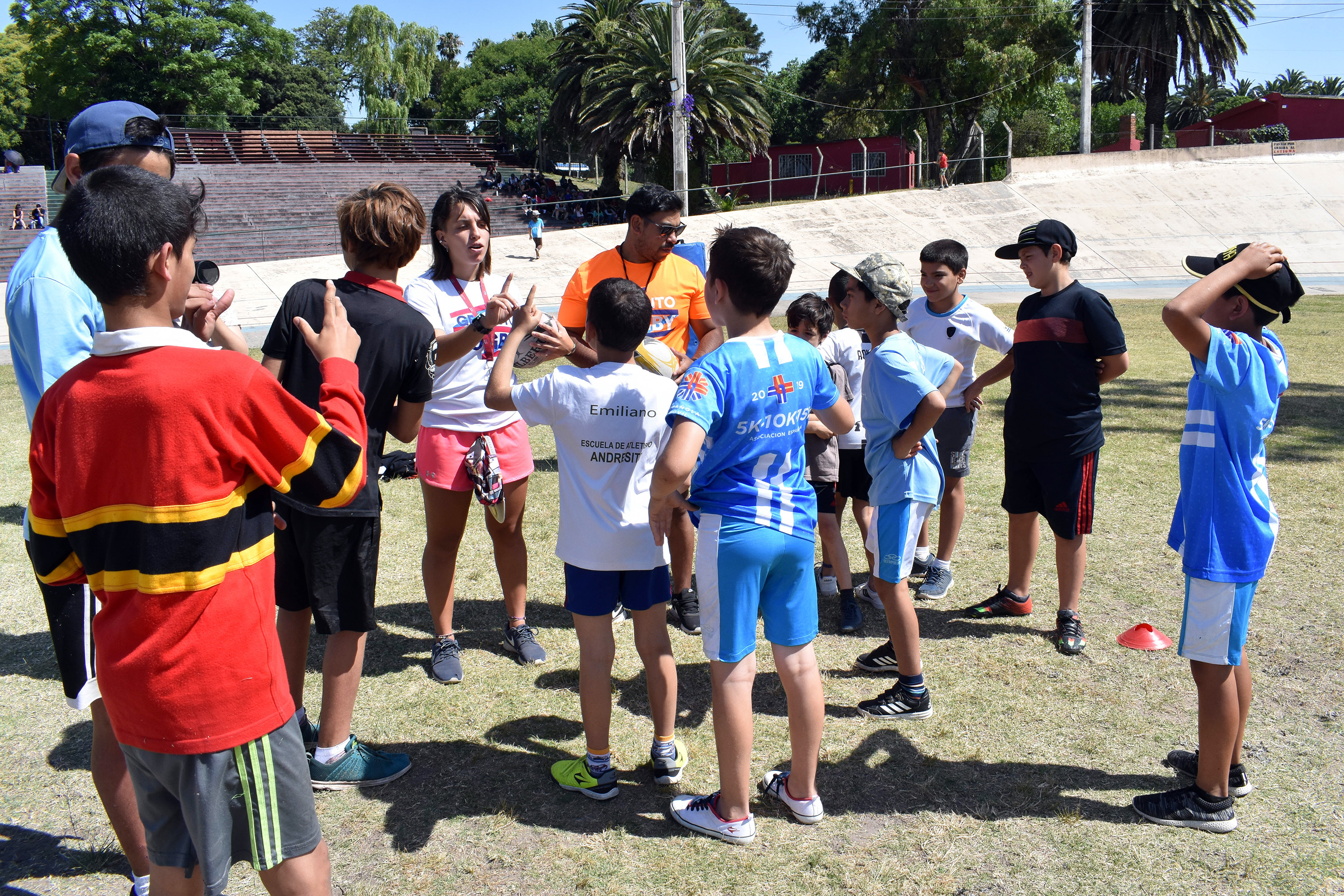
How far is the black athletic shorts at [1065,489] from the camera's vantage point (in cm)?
438

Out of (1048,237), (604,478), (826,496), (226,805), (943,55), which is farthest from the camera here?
(943,55)

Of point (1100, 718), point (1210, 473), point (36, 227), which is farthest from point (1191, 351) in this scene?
point (36, 227)

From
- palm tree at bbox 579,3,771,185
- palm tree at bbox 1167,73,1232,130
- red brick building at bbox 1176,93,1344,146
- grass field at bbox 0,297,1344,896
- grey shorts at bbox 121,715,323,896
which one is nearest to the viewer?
grey shorts at bbox 121,715,323,896

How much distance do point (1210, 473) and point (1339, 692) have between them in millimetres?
1759

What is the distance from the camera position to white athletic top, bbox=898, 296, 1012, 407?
16.2 ft

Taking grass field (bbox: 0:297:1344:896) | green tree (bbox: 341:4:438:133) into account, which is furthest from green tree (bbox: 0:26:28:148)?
grass field (bbox: 0:297:1344:896)

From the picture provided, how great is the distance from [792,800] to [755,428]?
1331 millimetres

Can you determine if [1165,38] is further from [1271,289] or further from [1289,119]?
[1271,289]

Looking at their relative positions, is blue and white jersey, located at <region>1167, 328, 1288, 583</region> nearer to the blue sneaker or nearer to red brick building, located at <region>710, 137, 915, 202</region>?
the blue sneaker

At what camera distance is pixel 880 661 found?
167 inches

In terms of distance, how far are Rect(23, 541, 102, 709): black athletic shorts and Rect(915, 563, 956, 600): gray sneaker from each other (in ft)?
13.3

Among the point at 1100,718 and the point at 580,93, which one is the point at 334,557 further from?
the point at 580,93

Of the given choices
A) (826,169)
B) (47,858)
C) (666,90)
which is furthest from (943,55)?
(47,858)

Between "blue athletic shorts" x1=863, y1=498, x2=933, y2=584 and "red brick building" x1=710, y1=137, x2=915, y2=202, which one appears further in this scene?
"red brick building" x1=710, y1=137, x2=915, y2=202
